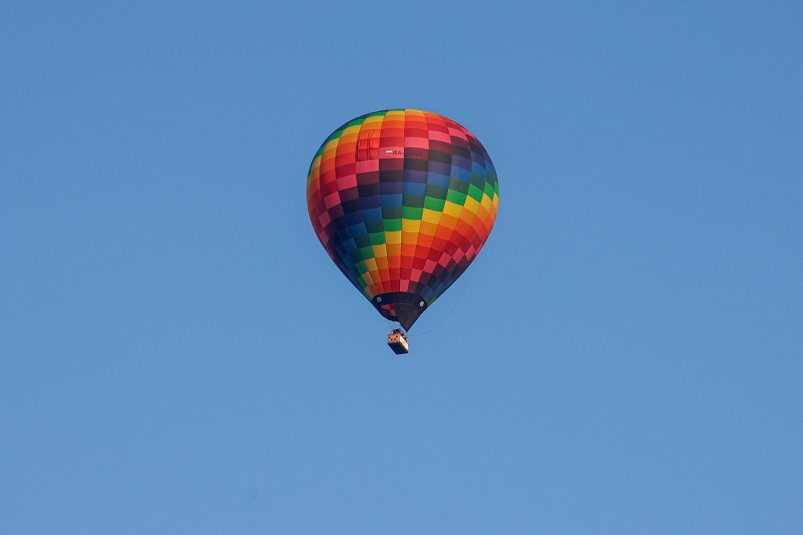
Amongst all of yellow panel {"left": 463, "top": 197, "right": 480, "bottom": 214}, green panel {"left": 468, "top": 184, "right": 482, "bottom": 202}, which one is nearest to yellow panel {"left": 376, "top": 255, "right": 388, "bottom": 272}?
yellow panel {"left": 463, "top": 197, "right": 480, "bottom": 214}

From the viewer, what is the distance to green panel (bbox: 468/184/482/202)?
63.9 m

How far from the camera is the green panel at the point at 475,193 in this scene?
6394 cm

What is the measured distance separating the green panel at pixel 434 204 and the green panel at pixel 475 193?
3.92 ft

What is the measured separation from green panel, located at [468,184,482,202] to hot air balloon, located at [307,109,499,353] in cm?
3

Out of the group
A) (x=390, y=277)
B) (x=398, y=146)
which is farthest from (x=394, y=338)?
(x=398, y=146)

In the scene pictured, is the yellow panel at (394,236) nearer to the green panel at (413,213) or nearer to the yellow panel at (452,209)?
the green panel at (413,213)

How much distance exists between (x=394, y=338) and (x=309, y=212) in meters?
5.77

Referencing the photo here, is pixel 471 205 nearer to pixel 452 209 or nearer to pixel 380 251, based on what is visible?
pixel 452 209

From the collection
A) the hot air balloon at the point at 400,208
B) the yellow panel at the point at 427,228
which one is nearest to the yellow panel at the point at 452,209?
the hot air balloon at the point at 400,208

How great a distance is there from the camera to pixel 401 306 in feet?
206

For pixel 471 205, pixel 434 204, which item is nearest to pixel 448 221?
pixel 434 204

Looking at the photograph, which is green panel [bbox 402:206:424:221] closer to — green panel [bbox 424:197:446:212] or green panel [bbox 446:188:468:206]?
green panel [bbox 424:197:446:212]

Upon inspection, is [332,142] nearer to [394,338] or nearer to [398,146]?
[398,146]

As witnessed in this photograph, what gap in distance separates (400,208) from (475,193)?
284 centimetres
